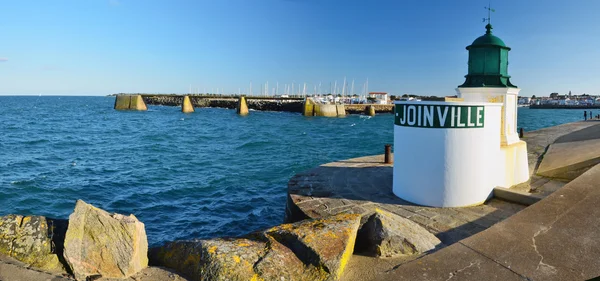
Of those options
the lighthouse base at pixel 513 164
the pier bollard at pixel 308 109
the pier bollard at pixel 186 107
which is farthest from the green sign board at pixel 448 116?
the pier bollard at pixel 186 107

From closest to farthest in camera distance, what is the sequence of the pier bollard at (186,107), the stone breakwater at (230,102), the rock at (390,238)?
the rock at (390,238)
the pier bollard at (186,107)
the stone breakwater at (230,102)

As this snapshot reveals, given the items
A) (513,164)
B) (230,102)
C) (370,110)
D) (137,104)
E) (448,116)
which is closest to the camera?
(448,116)

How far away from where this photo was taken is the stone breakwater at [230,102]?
83000 millimetres

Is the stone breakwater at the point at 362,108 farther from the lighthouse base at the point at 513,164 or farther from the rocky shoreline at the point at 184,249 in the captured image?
the rocky shoreline at the point at 184,249

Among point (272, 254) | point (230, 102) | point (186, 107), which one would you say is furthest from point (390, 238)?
point (230, 102)

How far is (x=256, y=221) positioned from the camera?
11484 millimetres

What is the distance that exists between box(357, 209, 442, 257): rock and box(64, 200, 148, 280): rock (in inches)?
119

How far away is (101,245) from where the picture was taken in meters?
4.49

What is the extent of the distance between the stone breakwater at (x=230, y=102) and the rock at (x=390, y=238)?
2803 inches

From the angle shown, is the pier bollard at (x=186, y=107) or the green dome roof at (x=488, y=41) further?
the pier bollard at (x=186, y=107)

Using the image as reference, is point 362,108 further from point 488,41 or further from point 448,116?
point 448,116

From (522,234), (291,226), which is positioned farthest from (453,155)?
(291,226)

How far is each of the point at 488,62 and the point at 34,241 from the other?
980 cm

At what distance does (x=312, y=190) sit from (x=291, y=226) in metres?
→ 4.16
